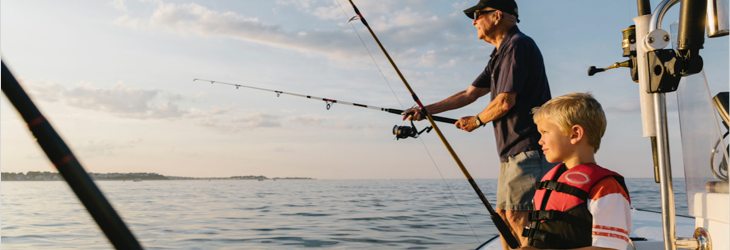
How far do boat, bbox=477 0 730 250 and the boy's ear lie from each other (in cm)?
28

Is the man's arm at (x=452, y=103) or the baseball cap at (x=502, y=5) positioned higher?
the baseball cap at (x=502, y=5)

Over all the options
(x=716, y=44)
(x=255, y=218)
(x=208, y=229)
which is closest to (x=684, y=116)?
(x=716, y=44)

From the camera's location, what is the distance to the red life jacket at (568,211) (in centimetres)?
152

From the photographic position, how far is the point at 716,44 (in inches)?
65.7

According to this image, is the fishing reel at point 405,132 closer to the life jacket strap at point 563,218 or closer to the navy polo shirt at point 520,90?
the navy polo shirt at point 520,90

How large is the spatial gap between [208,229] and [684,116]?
27.5 feet

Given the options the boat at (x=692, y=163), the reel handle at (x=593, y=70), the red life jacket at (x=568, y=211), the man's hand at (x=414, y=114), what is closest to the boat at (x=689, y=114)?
the boat at (x=692, y=163)

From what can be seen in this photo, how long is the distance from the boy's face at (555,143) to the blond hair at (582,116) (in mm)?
18

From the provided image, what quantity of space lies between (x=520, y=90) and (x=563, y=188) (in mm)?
967

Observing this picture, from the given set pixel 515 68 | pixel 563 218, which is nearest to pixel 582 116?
pixel 563 218

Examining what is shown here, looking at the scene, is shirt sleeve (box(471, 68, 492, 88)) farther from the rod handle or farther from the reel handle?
the rod handle

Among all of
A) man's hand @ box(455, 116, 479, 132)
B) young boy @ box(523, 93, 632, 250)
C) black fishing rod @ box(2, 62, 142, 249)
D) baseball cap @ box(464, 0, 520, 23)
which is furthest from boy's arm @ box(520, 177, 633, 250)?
baseball cap @ box(464, 0, 520, 23)

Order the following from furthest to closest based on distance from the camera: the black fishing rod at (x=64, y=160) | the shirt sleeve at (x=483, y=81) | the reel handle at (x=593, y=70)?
the shirt sleeve at (x=483, y=81)
the reel handle at (x=593, y=70)
the black fishing rod at (x=64, y=160)

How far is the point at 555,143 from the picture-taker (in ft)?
5.57
